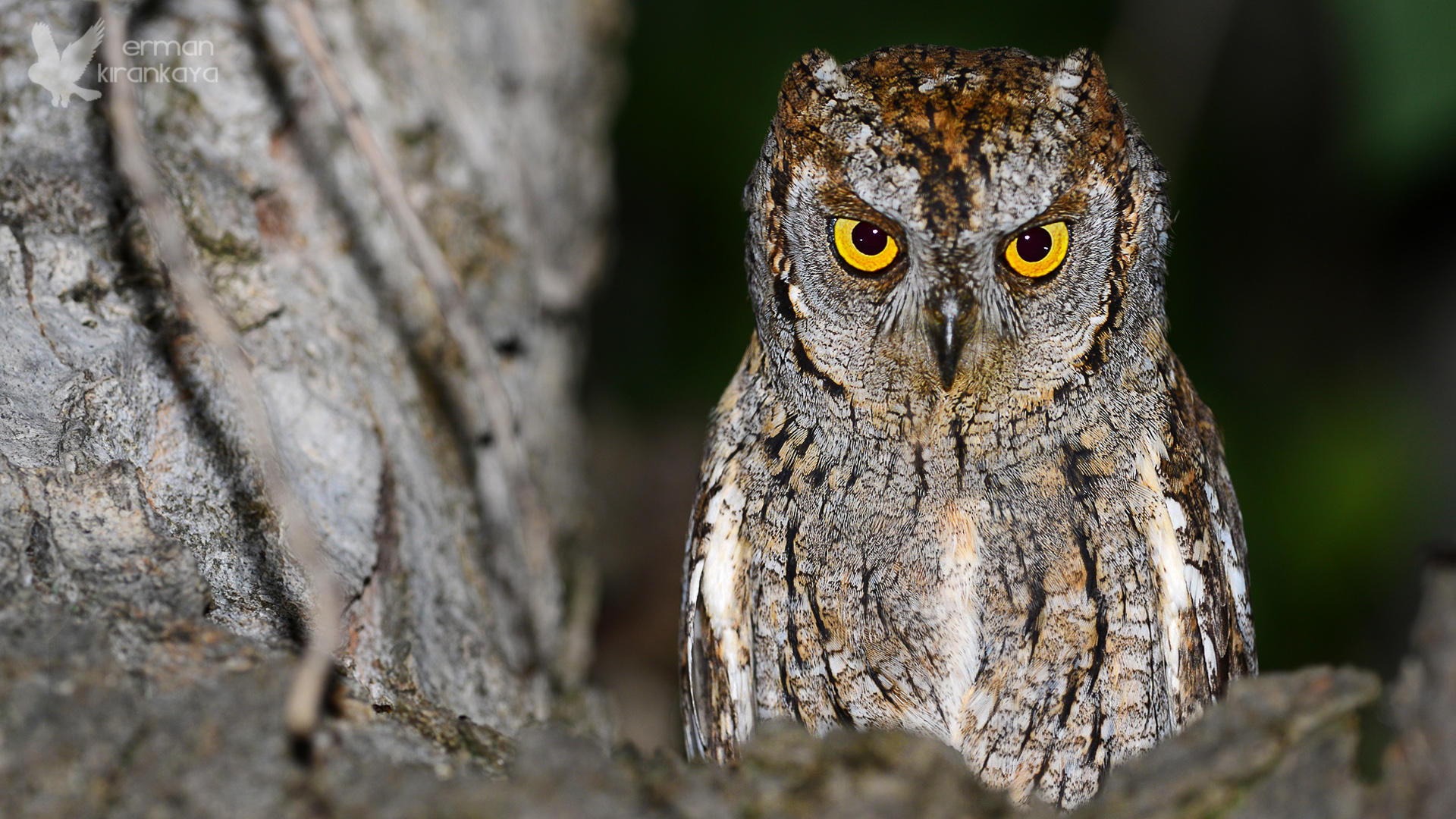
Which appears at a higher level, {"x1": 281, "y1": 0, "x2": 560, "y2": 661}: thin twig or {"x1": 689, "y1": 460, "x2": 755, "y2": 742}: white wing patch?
{"x1": 281, "y1": 0, "x2": 560, "y2": 661}: thin twig

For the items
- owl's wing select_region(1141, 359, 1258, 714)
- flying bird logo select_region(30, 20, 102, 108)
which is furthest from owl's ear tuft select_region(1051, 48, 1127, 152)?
flying bird logo select_region(30, 20, 102, 108)

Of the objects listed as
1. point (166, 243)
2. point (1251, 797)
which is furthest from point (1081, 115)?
point (166, 243)

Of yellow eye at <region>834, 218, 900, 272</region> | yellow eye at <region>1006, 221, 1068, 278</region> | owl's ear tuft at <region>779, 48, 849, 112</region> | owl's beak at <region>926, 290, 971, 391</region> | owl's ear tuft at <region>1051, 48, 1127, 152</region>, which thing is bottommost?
owl's beak at <region>926, 290, 971, 391</region>

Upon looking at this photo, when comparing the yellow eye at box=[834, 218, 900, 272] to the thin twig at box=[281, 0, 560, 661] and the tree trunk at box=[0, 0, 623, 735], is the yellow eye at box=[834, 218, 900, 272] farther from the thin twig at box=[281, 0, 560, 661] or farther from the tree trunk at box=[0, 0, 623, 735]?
the tree trunk at box=[0, 0, 623, 735]

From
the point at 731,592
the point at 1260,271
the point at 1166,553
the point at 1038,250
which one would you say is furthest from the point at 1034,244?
the point at 1260,271

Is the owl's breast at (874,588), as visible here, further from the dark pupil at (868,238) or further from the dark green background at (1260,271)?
the dark green background at (1260,271)

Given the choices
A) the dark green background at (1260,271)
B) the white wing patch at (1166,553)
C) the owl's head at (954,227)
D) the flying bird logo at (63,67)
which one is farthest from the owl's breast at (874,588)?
the dark green background at (1260,271)

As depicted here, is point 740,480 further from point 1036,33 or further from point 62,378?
point 1036,33
